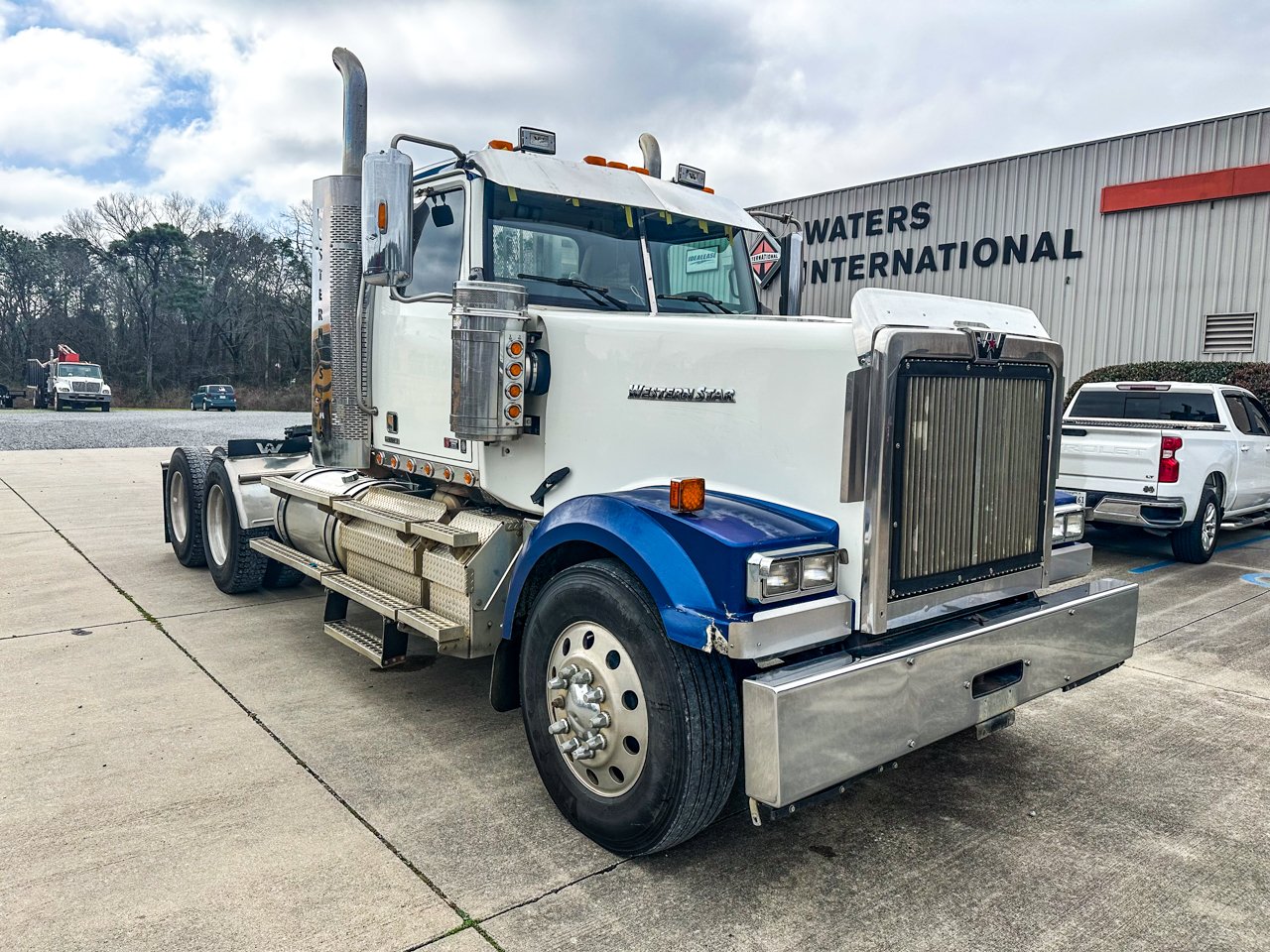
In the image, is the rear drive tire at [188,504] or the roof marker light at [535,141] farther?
the rear drive tire at [188,504]

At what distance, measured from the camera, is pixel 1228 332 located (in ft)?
47.1

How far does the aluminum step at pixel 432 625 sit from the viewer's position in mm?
3969

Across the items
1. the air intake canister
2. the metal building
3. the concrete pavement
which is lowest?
the concrete pavement

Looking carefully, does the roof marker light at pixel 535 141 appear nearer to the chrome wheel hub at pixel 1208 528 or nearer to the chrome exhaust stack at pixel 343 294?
the chrome exhaust stack at pixel 343 294

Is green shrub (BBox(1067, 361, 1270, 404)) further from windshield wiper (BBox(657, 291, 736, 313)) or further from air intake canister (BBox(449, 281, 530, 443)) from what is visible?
air intake canister (BBox(449, 281, 530, 443))

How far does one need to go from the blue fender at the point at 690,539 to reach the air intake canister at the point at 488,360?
2.32 feet

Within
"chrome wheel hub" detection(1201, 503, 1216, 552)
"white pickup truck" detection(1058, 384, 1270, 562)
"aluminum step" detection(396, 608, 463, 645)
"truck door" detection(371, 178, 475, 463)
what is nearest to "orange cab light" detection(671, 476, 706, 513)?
"aluminum step" detection(396, 608, 463, 645)

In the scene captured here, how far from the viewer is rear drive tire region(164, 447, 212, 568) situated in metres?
7.25

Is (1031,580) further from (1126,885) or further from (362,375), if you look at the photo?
(362,375)

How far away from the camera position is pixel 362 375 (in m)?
5.00

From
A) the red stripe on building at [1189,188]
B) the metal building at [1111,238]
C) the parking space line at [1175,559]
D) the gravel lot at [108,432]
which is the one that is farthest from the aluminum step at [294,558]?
the red stripe on building at [1189,188]

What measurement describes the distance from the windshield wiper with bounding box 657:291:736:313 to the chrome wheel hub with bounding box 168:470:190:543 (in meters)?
5.03

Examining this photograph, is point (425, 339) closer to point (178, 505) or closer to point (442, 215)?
point (442, 215)

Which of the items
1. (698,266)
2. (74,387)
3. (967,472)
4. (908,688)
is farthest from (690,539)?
(74,387)
